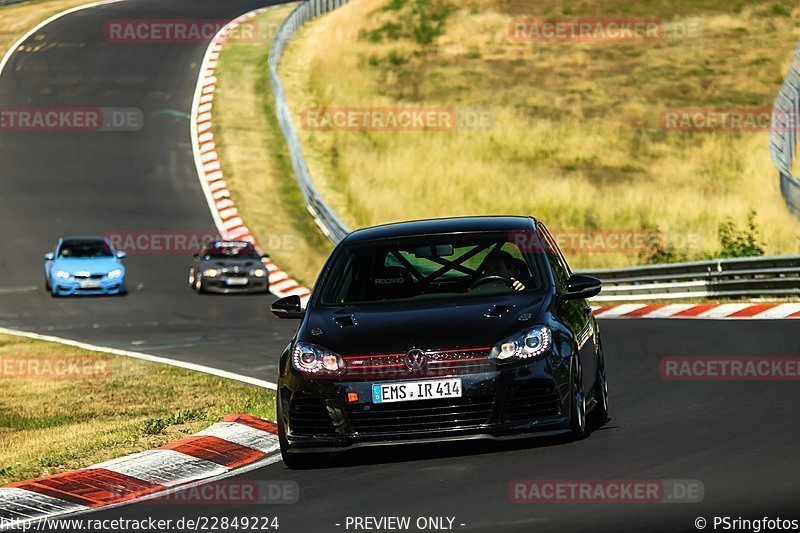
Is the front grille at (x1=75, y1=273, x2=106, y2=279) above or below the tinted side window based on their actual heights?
below

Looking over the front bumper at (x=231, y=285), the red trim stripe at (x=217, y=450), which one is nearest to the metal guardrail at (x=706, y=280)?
the front bumper at (x=231, y=285)

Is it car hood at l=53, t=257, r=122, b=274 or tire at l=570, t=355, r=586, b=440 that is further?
car hood at l=53, t=257, r=122, b=274

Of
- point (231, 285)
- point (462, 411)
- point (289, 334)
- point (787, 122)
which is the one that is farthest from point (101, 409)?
point (787, 122)

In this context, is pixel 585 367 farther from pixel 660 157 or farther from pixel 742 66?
pixel 742 66

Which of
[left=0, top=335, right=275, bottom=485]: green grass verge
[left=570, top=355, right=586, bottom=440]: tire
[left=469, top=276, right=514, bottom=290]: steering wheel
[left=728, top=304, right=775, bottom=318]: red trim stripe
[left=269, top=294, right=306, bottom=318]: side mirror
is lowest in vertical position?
[left=728, top=304, right=775, bottom=318]: red trim stripe

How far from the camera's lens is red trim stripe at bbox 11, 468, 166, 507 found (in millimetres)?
9227

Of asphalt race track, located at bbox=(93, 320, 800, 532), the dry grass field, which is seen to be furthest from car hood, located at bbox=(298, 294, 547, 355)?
the dry grass field

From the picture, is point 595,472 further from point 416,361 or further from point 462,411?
point 416,361

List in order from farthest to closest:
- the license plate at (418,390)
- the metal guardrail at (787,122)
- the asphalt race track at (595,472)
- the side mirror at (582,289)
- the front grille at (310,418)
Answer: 1. the metal guardrail at (787,122)
2. the side mirror at (582,289)
3. the front grille at (310,418)
4. the license plate at (418,390)
5. the asphalt race track at (595,472)

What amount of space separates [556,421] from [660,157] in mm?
36744

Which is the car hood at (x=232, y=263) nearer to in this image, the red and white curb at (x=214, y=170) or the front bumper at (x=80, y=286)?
the red and white curb at (x=214, y=170)

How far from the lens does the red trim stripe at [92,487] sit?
9.23 m

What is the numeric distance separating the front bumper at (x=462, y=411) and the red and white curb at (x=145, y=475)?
39.3 inches

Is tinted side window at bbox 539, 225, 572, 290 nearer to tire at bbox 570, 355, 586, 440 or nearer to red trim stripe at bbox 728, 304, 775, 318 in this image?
tire at bbox 570, 355, 586, 440
